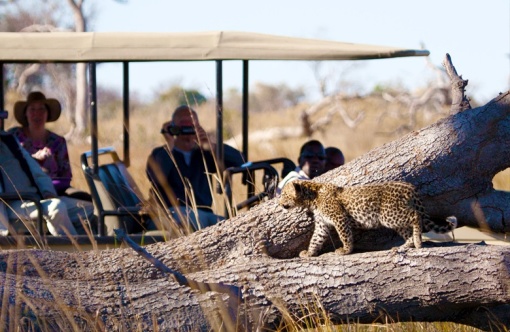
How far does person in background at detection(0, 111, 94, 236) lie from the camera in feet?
23.5

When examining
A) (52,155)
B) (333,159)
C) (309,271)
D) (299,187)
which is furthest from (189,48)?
(309,271)

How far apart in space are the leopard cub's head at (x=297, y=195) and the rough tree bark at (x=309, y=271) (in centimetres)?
8

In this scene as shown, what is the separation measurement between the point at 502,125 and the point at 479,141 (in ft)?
0.40

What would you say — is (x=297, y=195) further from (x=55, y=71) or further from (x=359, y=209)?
(x=55, y=71)

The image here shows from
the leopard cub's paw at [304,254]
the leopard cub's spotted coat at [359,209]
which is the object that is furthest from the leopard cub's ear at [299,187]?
the leopard cub's paw at [304,254]

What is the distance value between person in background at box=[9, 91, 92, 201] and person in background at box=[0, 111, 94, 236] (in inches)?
18.5

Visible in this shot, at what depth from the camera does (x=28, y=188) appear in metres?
7.34

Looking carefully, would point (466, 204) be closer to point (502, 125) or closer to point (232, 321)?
point (502, 125)

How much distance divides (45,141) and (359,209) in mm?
4407

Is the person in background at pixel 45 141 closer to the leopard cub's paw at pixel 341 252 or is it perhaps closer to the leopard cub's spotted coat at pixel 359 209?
the leopard cub's spotted coat at pixel 359 209

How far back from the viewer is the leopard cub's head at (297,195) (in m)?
4.68

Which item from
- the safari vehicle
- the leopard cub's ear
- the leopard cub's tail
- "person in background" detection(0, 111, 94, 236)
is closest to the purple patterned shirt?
"person in background" detection(0, 111, 94, 236)

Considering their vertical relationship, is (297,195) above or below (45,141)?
below

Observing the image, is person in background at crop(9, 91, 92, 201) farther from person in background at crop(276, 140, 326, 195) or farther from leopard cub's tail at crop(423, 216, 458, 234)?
leopard cub's tail at crop(423, 216, 458, 234)
